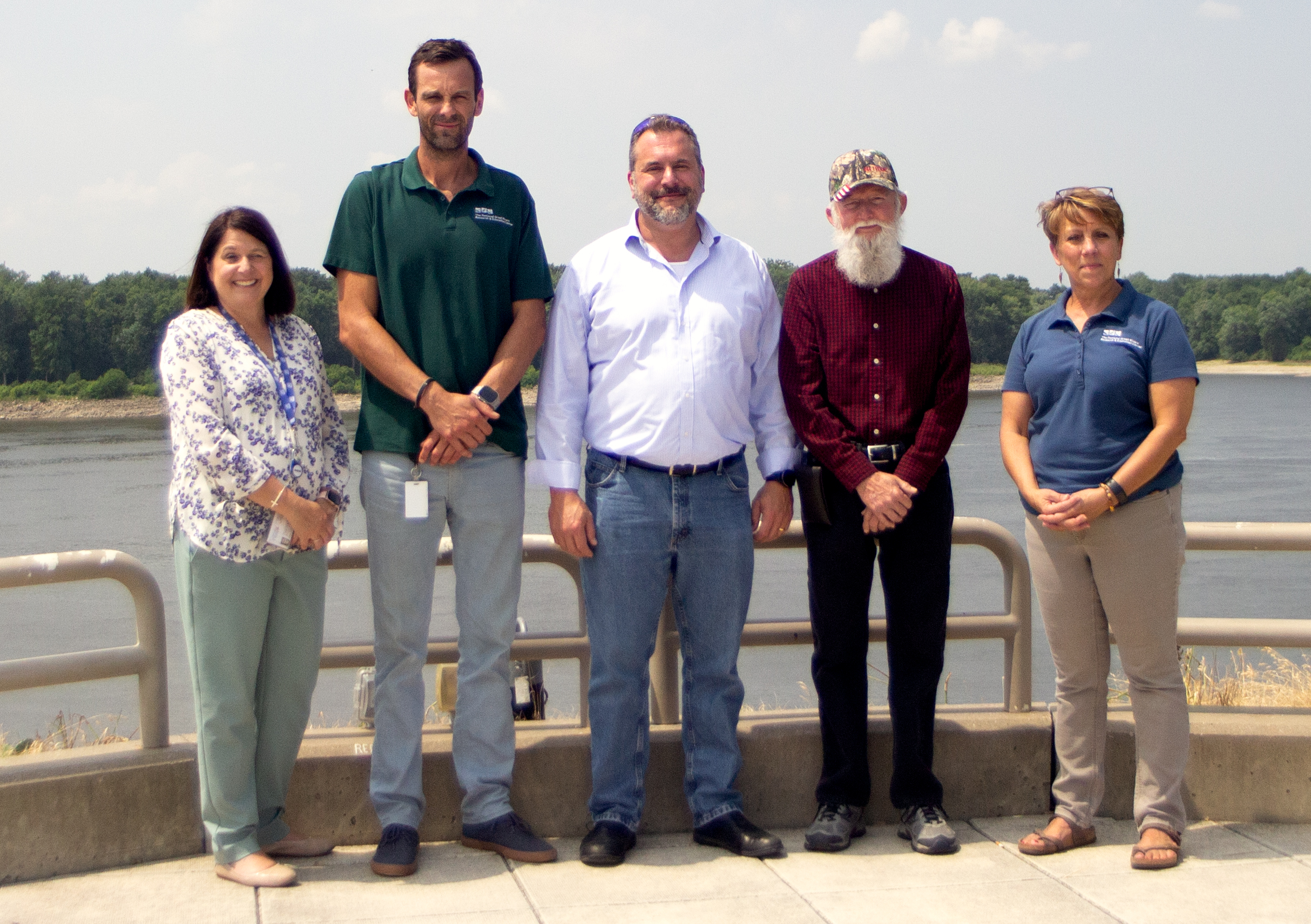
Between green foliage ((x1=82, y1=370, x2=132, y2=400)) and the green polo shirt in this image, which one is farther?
green foliage ((x1=82, y1=370, x2=132, y2=400))

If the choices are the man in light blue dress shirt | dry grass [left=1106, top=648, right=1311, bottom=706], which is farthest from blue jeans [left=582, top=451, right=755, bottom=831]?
dry grass [left=1106, top=648, right=1311, bottom=706]

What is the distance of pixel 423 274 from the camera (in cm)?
345

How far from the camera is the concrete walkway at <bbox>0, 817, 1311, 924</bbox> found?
3186 mm

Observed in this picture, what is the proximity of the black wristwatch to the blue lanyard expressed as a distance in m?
0.49

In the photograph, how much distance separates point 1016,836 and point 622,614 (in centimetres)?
140

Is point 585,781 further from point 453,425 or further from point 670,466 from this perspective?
point 453,425

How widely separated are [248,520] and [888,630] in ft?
6.04

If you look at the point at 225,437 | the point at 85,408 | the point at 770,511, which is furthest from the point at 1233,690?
the point at 85,408

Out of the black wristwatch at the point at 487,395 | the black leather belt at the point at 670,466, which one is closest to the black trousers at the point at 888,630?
the black leather belt at the point at 670,466

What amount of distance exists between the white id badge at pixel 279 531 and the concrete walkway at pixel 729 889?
3.06 ft

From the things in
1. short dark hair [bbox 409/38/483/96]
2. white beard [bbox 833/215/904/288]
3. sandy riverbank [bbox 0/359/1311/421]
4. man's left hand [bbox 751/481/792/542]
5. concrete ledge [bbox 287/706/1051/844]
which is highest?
short dark hair [bbox 409/38/483/96]

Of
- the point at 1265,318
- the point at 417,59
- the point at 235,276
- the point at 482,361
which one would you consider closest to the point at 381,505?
the point at 482,361

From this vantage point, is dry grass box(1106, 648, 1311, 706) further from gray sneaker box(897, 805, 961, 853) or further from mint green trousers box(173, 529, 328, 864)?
mint green trousers box(173, 529, 328, 864)

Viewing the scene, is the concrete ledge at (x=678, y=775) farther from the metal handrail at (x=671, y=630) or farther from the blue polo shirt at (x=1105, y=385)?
the blue polo shirt at (x=1105, y=385)
